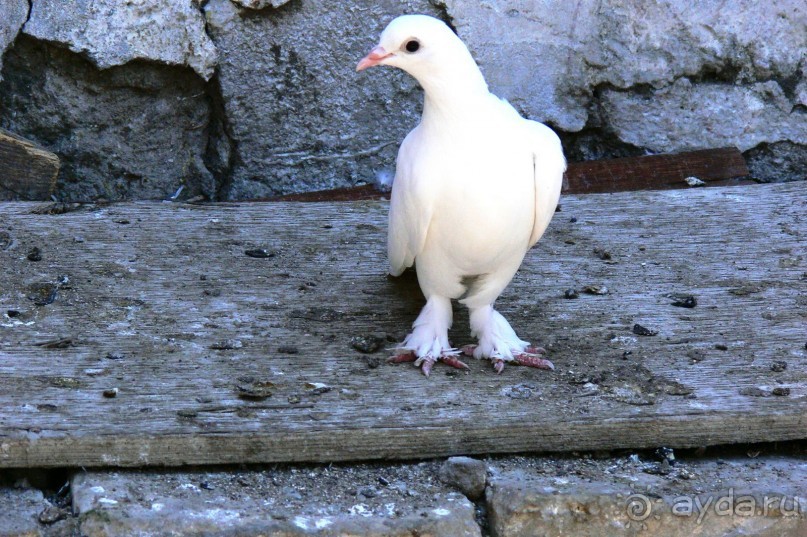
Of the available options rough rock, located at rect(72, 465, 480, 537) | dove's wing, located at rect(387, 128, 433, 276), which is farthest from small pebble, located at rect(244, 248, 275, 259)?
rough rock, located at rect(72, 465, 480, 537)

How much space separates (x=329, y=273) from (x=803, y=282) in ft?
5.10

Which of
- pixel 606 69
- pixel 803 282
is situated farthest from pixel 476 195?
pixel 606 69

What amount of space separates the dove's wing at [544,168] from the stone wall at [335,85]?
1.27m

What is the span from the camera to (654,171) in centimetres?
444

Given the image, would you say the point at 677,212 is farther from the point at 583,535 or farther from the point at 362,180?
the point at 583,535

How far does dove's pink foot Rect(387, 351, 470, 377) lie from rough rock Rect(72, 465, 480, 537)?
448 mm

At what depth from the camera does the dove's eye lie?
286 centimetres

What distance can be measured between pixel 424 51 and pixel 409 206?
1.38 ft

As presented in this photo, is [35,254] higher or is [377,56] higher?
[377,56]

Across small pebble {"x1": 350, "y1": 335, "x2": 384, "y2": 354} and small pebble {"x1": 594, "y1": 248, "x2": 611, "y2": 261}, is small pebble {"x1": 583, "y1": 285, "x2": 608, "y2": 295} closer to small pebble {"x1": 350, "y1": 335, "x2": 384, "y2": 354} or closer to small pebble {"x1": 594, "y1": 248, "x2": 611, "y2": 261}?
small pebble {"x1": 594, "y1": 248, "x2": 611, "y2": 261}

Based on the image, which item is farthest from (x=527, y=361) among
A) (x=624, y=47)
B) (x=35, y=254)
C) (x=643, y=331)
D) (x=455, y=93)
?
(x=624, y=47)

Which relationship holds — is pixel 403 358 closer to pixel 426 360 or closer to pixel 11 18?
pixel 426 360

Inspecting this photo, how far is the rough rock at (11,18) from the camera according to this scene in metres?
3.88

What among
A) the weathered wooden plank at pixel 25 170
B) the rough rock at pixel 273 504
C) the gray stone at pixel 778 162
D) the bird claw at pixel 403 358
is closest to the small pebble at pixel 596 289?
the bird claw at pixel 403 358
